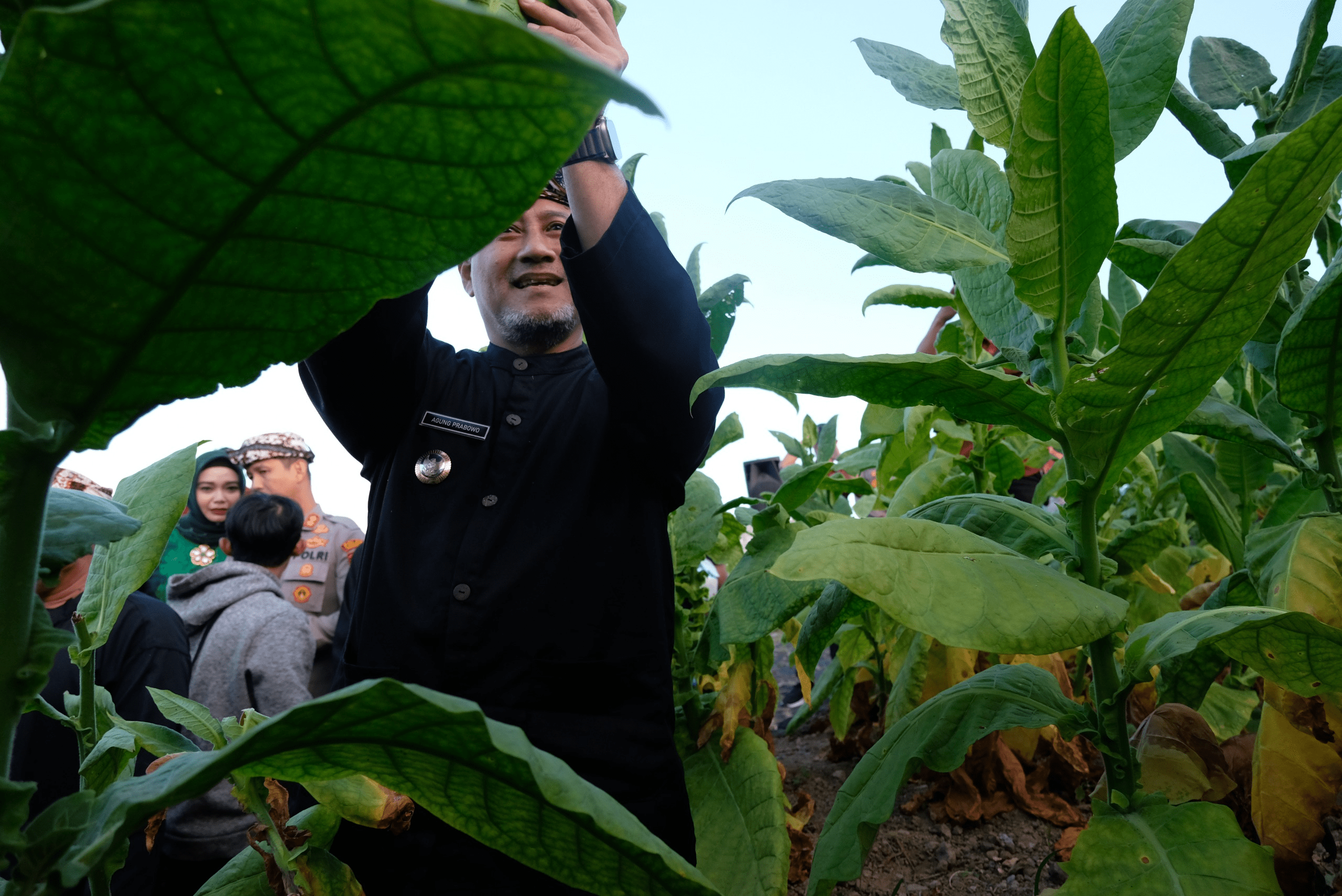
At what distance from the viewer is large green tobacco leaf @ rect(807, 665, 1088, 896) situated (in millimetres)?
862

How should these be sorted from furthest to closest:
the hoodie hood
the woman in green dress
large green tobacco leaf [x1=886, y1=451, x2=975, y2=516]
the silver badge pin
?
1. the woman in green dress
2. the hoodie hood
3. large green tobacco leaf [x1=886, y1=451, x2=975, y2=516]
4. the silver badge pin

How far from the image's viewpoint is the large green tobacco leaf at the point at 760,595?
1395 millimetres

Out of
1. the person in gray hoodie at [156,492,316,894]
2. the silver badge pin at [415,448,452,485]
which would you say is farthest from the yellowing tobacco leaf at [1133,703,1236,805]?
the person in gray hoodie at [156,492,316,894]

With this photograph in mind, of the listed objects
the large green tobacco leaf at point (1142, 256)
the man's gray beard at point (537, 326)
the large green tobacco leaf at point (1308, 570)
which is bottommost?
the large green tobacco leaf at point (1308, 570)

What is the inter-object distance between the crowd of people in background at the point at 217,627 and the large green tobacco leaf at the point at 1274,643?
102cm

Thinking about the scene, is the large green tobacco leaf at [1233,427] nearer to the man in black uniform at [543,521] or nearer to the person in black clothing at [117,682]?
the man in black uniform at [543,521]

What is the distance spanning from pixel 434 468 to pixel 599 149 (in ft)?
2.65

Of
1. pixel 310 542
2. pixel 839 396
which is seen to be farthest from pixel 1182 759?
pixel 310 542

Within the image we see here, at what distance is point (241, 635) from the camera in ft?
9.59

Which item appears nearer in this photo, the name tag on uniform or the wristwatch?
the wristwatch

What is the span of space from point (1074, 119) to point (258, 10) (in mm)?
753

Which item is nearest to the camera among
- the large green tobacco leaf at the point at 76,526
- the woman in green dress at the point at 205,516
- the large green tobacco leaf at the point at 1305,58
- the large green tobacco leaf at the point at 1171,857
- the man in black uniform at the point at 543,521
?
the large green tobacco leaf at the point at 76,526

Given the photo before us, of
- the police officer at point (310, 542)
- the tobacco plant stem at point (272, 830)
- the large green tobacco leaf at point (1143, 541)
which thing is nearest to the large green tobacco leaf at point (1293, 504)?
the large green tobacco leaf at point (1143, 541)

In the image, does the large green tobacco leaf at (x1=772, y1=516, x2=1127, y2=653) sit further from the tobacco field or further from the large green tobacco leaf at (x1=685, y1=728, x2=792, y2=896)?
the large green tobacco leaf at (x1=685, y1=728, x2=792, y2=896)
